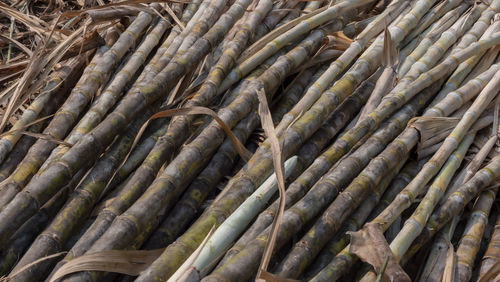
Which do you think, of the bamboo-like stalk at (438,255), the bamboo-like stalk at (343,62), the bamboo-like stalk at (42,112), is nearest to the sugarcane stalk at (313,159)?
the bamboo-like stalk at (343,62)

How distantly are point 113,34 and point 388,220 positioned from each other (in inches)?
60.6

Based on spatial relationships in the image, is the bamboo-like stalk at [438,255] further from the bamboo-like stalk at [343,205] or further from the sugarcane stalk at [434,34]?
the sugarcane stalk at [434,34]

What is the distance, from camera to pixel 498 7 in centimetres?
328

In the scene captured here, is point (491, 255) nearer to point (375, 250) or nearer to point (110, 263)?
point (375, 250)

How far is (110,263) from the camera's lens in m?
1.92

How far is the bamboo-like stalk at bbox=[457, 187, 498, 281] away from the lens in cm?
218

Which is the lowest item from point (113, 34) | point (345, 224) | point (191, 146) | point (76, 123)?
point (345, 224)

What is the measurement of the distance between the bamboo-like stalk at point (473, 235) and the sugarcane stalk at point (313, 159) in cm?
55

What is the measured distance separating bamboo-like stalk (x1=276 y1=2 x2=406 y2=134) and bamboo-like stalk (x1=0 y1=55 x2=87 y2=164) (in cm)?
92

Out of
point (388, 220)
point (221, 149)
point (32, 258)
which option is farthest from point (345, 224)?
point (32, 258)

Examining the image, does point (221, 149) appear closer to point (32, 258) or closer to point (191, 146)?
point (191, 146)

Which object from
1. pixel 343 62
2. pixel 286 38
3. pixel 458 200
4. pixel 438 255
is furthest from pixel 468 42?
pixel 438 255

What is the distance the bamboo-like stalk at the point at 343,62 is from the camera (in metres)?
2.60

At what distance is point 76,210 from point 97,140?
281 mm
